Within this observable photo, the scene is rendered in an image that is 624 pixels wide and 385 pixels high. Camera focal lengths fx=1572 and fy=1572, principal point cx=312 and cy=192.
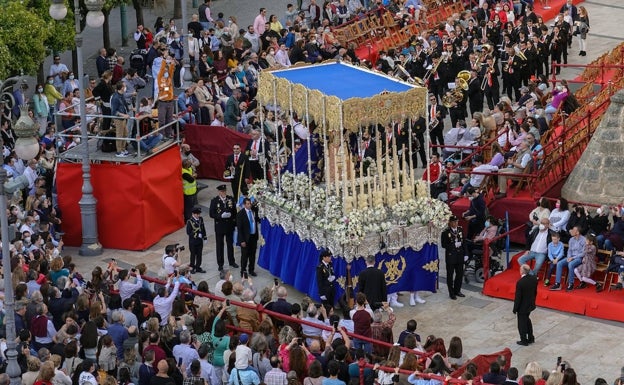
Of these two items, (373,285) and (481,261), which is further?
(481,261)

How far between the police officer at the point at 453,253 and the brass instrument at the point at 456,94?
8.79 meters

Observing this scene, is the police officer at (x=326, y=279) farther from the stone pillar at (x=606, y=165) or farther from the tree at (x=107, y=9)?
the tree at (x=107, y=9)

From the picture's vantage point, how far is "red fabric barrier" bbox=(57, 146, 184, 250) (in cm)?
3170

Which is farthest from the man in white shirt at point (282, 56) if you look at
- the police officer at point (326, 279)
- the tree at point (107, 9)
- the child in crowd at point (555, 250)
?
the child in crowd at point (555, 250)

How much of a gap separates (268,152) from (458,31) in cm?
1125

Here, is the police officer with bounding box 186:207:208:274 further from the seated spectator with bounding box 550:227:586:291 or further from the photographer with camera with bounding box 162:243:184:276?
the seated spectator with bounding box 550:227:586:291

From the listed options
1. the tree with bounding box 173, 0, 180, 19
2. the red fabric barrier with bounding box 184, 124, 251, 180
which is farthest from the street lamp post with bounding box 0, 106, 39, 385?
the tree with bounding box 173, 0, 180, 19

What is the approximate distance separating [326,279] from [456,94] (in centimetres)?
1097

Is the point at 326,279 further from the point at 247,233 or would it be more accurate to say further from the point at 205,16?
the point at 205,16

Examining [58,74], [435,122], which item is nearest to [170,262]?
[435,122]

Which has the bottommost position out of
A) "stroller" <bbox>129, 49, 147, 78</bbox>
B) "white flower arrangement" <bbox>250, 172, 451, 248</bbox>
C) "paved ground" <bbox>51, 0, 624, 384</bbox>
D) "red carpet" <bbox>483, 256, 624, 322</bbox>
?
"paved ground" <bbox>51, 0, 624, 384</bbox>

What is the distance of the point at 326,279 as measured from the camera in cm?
2798

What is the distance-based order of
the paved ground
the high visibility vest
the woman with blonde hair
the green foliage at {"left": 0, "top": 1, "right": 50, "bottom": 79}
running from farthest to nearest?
the green foliage at {"left": 0, "top": 1, "right": 50, "bottom": 79} < the high visibility vest < the paved ground < the woman with blonde hair

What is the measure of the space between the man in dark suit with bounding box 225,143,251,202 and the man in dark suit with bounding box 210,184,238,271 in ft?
6.89
